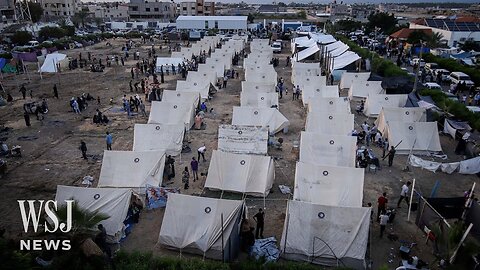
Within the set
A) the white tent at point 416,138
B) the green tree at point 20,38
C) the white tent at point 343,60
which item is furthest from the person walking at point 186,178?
the green tree at point 20,38

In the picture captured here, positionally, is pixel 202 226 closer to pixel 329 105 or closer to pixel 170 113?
pixel 170 113

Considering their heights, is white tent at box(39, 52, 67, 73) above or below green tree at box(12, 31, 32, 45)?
below

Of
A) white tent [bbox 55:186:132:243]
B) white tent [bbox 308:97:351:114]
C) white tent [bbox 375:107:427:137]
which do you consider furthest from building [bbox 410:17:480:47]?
white tent [bbox 55:186:132:243]

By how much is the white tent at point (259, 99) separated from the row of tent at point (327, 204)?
4.44 metres

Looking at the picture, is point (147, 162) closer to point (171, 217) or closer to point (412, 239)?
point (171, 217)

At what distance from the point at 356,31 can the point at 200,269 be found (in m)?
68.3

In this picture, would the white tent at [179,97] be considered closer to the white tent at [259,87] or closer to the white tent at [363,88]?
the white tent at [259,87]

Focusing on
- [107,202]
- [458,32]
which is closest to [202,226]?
[107,202]

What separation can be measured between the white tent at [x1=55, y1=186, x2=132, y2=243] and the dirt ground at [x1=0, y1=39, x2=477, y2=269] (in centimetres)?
56

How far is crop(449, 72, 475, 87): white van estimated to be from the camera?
29.2 metres

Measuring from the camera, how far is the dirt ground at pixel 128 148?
11977 mm

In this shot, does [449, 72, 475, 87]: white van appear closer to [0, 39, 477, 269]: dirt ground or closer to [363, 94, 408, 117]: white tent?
[363, 94, 408, 117]: white tent

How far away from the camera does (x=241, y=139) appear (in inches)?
655

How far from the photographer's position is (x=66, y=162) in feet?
56.5
